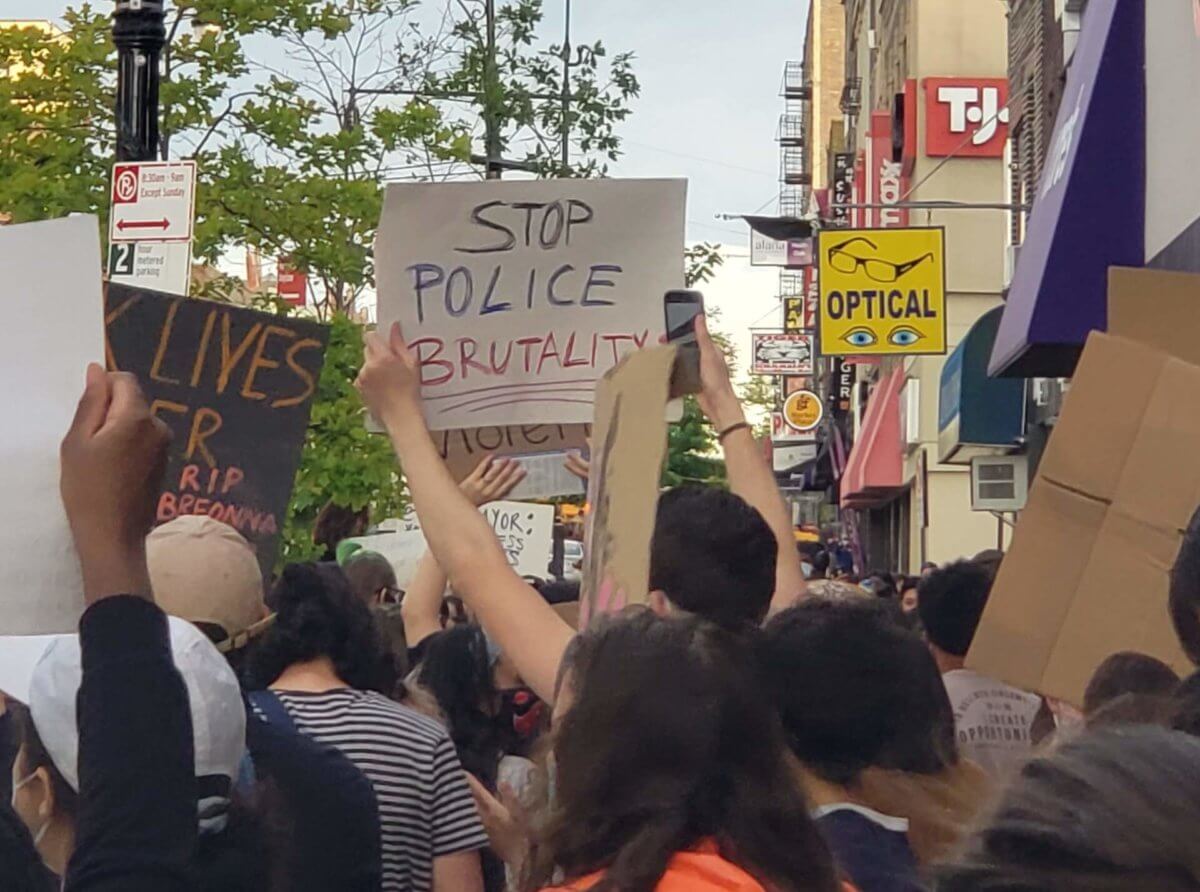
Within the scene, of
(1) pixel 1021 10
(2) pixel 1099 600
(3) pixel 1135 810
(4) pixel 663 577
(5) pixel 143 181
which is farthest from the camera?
(1) pixel 1021 10

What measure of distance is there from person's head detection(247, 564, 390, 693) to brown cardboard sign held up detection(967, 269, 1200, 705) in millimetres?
1317

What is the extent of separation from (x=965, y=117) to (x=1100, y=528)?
24247mm

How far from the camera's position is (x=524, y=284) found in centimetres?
497

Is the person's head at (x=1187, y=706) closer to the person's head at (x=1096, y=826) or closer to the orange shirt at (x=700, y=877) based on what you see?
the orange shirt at (x=700, y=877)

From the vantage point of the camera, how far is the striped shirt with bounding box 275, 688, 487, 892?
4.23 metres

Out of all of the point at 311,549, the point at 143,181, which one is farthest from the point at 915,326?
the point at 143,181

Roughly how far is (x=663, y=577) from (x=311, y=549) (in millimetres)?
12668

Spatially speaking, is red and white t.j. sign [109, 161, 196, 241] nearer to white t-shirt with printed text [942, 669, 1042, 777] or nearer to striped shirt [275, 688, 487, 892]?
white t-shirt with printed text [942, 669, 1042, 777]

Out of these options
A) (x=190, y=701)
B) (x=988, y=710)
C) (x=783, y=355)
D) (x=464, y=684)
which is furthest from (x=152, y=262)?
(x=783, y=355)

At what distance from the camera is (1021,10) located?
2020cm

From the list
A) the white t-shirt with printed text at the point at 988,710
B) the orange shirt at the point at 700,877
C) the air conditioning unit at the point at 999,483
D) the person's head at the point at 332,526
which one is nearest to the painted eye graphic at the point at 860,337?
the air conditioning unit at the point at 999,483

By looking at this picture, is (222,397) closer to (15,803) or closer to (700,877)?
(15,803)

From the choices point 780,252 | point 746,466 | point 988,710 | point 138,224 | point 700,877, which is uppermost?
point 780,252

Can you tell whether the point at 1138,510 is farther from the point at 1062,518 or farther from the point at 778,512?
the point at 778,512
